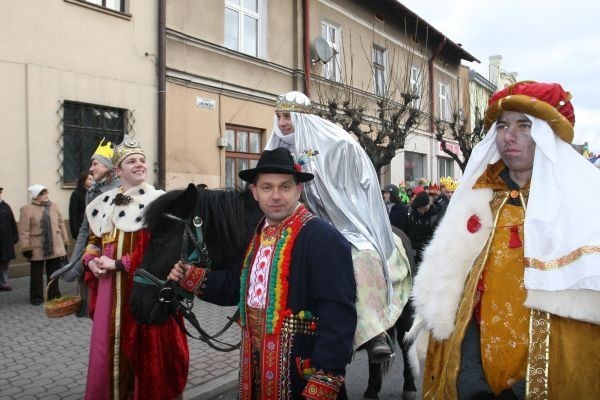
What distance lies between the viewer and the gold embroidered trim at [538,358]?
186cm

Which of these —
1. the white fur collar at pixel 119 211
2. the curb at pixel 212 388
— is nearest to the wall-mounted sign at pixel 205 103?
the curb at pixel 212 388

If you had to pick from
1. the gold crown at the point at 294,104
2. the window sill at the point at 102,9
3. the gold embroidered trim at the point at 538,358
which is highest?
the window sill at the point at 102,9

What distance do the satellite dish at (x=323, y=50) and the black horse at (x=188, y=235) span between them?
11.3 m

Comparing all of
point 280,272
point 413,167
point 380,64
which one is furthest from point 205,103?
point 413,167

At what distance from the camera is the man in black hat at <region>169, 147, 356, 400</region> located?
2.01m

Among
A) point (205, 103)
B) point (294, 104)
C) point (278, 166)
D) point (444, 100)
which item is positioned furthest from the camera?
point (444, 100)

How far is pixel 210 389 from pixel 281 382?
251 cm

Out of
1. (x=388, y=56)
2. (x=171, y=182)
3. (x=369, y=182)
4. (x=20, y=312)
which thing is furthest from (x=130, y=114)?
(x=388, y=56)

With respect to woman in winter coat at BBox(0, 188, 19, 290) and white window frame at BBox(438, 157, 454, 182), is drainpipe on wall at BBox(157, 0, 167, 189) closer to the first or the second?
woman in winter coat at BBox(0, 188, 19, 290)

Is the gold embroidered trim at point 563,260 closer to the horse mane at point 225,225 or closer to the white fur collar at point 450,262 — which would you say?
the white fur collar at point 450,262

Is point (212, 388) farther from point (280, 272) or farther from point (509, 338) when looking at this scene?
point (509, 338)

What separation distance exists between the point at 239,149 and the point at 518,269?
34.4 ft

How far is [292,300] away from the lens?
6.96 feet

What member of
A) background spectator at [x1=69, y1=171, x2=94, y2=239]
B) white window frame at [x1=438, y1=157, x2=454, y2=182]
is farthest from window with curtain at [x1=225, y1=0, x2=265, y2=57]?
white window frame at [x1=438, y1=157, x2=454, y2=182]
